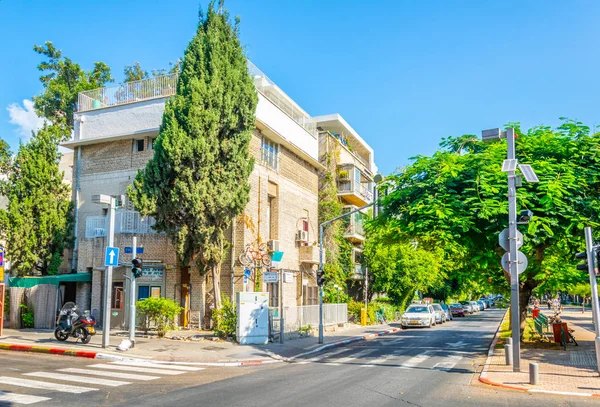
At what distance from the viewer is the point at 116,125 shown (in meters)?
26.0

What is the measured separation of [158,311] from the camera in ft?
69.7

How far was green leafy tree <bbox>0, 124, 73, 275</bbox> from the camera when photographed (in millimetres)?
24859

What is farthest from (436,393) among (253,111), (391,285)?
(391,285)

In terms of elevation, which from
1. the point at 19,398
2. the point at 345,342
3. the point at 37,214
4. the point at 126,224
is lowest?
the point at 345,342

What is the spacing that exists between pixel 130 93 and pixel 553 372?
22.0 m

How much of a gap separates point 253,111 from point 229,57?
8.28ft

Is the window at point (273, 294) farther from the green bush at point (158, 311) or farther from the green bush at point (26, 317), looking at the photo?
the green bush at point (26, 317)

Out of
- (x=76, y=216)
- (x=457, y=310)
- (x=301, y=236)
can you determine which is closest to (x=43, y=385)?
(x=76, y=216)

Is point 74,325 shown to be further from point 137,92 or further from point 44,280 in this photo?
point 137,92

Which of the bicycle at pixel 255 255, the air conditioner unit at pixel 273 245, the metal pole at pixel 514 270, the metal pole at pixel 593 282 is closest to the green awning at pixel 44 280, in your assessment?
the bicycle at pixel 255 255

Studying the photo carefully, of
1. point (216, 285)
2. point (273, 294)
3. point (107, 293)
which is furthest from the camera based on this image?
point (273, 294)

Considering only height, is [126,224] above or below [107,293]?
above

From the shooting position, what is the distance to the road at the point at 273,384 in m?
Answer: 10.1

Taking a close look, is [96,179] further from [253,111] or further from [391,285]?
[391,285]
